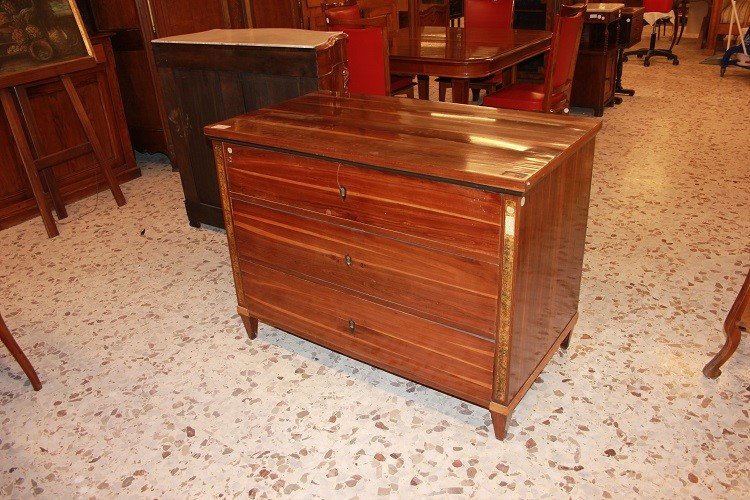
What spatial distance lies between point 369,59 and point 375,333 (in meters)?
2.08

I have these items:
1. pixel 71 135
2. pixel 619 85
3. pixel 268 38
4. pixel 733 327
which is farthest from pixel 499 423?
pixel 619 85

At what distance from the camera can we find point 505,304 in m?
1.72

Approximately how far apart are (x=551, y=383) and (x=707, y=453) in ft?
1.73

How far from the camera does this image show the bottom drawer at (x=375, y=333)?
6.21 ft

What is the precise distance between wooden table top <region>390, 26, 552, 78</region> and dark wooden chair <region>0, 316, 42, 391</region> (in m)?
2.63

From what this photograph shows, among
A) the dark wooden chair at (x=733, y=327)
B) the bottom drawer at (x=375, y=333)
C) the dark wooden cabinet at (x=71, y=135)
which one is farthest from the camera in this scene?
the dark wooden cabinet at (x=71, y=135)

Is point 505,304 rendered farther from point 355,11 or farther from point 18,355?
point 355,11

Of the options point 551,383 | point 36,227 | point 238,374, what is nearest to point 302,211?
point 238,374

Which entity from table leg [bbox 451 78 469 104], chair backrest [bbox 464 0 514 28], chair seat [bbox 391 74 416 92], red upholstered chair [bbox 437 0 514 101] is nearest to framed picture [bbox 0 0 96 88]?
chair seat [bbox 391 74 416 92]

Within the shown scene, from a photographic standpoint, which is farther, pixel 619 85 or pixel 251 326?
pixel 619 85

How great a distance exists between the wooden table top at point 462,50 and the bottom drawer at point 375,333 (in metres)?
1.97

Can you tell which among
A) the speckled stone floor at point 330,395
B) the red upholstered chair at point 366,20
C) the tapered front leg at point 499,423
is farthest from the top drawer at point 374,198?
the red upholstered chair at point 366,20

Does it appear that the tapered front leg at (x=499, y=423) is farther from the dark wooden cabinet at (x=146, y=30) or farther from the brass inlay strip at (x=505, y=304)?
the dark wooden cabinet at (x=146, y=30)

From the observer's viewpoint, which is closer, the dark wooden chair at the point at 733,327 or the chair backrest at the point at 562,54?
the dark wooden chair at the point at 733,327
